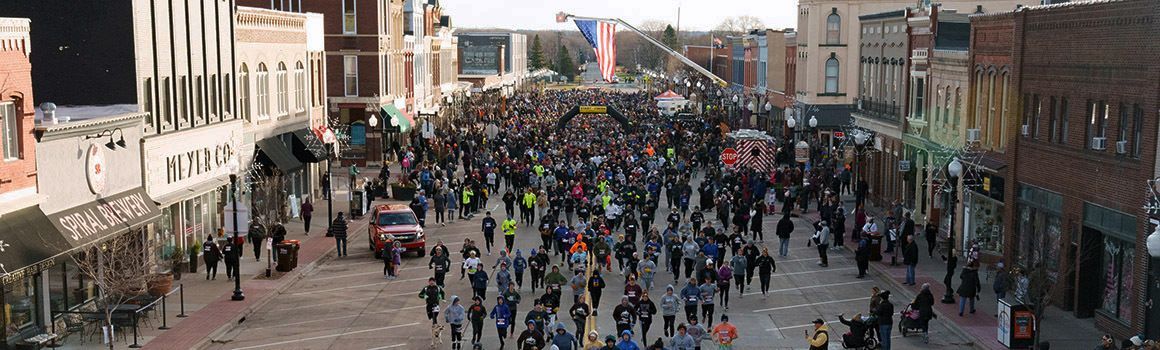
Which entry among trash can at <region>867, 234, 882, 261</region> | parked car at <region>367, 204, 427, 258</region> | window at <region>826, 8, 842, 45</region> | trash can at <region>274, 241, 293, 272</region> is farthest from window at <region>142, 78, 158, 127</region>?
window at <region>826, 8, 842, 45</region>

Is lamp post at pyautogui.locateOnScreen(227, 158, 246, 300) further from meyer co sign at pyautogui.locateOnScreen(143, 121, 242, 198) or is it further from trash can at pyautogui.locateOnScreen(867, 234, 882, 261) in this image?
trash can at pyautogui.locateOnScreen(867, 234, 882, 261)

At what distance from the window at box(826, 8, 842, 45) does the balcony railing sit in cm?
1595

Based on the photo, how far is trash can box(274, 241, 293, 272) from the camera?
117 ft

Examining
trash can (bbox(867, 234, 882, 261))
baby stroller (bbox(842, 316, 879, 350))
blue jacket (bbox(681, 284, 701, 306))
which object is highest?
blue jacket (bbox(681, 284, 701, 306))

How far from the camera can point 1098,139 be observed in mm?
28719

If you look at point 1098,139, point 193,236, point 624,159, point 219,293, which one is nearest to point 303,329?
point 219,293

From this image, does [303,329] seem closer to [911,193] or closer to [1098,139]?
[1098,139]

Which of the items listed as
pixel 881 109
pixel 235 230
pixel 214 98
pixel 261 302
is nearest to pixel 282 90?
pixel 214 98

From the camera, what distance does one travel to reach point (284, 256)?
35.8m

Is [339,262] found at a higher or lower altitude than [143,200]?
lower

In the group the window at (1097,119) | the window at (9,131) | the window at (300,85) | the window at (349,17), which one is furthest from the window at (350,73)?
the window at (1097,119)

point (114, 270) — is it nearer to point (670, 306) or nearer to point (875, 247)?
point (670, 306)

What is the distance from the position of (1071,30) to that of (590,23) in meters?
33.9

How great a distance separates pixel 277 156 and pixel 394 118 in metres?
23.8
